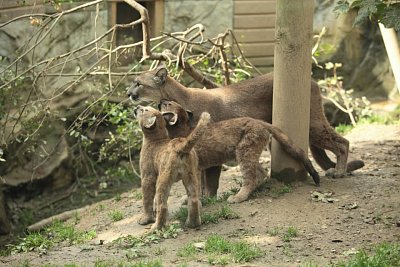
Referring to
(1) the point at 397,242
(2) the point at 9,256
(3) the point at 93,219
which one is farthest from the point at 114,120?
(1) the point at 397,242

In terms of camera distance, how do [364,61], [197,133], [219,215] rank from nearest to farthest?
[197,133]
[219,215]
[364,61]

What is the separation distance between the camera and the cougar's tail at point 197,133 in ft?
26.7

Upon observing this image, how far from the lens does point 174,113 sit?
948cm

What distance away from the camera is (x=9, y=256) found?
28.7ft

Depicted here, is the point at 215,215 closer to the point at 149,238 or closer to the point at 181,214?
the point at 181,214

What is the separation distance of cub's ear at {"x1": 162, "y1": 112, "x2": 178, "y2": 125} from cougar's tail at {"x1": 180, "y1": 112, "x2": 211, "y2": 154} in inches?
40.0

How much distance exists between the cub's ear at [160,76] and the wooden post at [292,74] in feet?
5.17

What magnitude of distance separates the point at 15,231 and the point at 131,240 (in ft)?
17.1

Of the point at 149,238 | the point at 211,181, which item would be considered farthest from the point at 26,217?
the point at 149,238

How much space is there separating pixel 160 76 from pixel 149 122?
1295mm

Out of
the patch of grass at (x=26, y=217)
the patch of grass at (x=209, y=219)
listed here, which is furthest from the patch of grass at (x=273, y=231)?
the patch of grass at (x=26, y=217)

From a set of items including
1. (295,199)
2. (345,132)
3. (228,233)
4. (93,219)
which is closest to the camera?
(228,233)

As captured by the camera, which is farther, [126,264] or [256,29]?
[256,29]

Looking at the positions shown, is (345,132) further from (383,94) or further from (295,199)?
(295,199)
